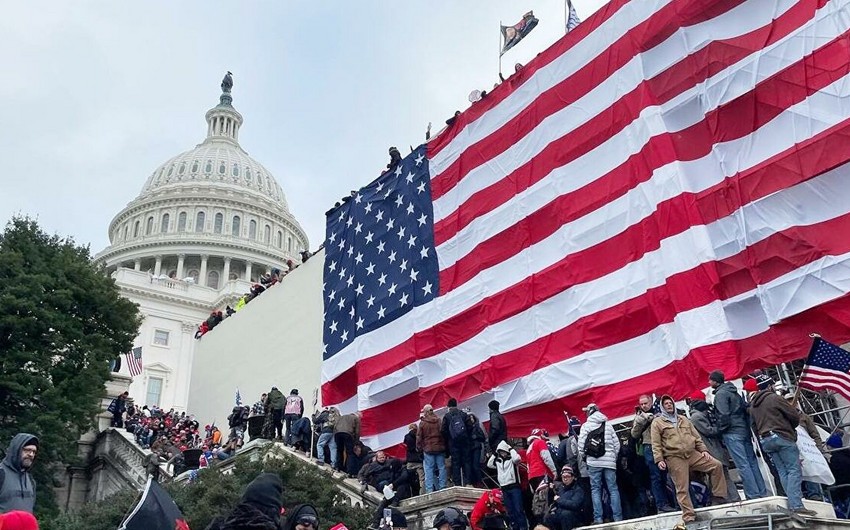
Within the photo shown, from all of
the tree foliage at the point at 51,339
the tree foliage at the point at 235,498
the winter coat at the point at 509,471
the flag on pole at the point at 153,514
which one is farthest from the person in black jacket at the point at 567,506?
the tree foliage at the point at 51,339

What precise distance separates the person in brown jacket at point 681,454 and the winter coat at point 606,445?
0.74 meters

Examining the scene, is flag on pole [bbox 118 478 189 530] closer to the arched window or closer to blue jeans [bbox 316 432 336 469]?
blue jeans [bbox 316 432 336 469]

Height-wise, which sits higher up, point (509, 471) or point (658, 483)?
point (509, 471)

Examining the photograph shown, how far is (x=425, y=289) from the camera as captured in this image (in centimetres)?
1725

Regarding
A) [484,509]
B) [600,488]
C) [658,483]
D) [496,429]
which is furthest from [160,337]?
[658,483]

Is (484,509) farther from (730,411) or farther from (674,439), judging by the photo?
(730,411)

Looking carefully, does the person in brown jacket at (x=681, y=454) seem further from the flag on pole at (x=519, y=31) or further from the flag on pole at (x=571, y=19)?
the flag on pole at (x=519, y=31)

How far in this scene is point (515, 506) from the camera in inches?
400

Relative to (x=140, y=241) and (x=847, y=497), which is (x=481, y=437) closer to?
(x=847, y=497)

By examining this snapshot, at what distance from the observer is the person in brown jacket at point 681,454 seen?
26.6ft

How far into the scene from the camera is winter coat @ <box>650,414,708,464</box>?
8.16 m

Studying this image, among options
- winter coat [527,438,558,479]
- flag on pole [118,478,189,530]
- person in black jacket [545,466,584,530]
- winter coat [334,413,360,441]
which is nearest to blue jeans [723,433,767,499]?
person in black jacket [545,466,584,530]

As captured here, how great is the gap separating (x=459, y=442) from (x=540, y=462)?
5.50ft

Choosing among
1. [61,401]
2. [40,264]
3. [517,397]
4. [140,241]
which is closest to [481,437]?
[517,397]
